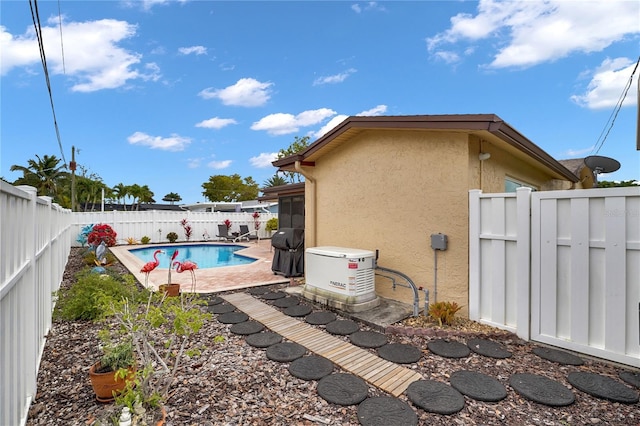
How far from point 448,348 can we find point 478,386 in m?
0.84

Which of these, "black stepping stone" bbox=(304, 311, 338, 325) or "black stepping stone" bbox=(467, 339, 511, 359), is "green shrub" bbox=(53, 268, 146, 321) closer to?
"black stepping stone" bbox=(304, 311, 338, 325)

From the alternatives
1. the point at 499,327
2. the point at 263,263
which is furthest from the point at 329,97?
the point at 499,327

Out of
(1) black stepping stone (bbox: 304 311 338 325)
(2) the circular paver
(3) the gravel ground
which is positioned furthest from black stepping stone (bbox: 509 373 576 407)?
(2) the circular paver

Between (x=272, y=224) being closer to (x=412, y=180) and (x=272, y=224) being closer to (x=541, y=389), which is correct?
(x=412, y=180)

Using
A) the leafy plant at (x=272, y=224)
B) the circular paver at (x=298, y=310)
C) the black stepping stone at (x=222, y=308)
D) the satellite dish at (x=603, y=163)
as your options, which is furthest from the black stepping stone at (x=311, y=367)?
the leafy plant at (x=272, y=224)

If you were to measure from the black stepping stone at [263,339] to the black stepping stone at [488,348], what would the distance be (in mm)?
2546

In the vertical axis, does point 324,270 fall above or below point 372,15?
below

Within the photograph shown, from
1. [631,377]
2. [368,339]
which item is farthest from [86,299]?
[631,377]

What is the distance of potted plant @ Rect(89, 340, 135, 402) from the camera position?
A: 271cm

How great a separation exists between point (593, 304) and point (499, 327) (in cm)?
113

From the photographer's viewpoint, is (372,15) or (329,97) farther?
(329,97)

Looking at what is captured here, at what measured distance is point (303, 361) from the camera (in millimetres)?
3523

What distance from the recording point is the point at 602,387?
2.96 metres

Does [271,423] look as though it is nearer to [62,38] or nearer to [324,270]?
[324,270]
